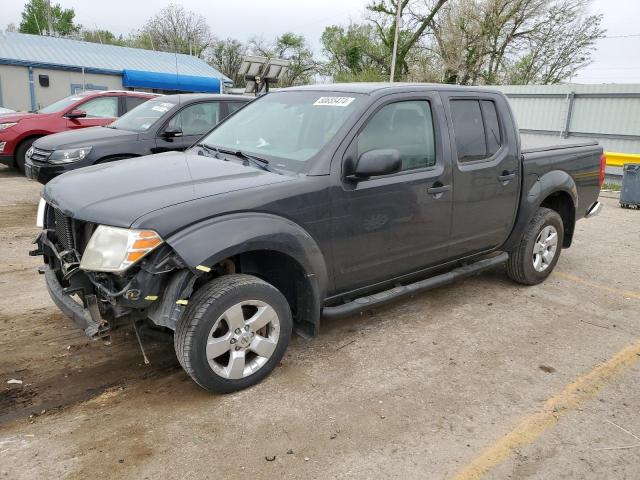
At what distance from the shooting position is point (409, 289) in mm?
3896

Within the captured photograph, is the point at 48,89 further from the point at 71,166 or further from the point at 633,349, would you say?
the point at 633,349

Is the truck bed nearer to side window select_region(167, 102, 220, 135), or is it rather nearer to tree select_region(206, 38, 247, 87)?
side window select_region(167, 102, 220, 135)

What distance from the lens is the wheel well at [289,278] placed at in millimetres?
3234

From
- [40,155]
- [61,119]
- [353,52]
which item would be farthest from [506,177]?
[353,52]

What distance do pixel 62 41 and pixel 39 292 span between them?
3007 cm

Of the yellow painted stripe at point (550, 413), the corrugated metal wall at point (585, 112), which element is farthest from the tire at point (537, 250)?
the corrugated metal wall at point (585, 112)

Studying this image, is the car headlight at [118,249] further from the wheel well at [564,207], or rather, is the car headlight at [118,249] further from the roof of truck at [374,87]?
the wheel well at [564,207]

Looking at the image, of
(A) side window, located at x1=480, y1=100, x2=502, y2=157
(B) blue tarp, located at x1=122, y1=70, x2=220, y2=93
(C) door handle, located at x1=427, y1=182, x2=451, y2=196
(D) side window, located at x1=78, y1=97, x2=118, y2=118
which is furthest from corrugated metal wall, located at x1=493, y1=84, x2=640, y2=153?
(B) blue tarp, located at x1=122, y1=70, x2=220, y2=93

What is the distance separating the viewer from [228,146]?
389 centimetres

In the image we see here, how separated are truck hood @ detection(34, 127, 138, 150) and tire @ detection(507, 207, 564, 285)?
5.26 metres

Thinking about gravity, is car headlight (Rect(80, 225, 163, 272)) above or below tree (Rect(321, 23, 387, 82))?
below

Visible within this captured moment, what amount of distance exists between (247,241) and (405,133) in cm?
159

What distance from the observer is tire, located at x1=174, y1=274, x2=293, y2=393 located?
9.28ft

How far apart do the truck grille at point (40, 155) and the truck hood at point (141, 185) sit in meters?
4.06
